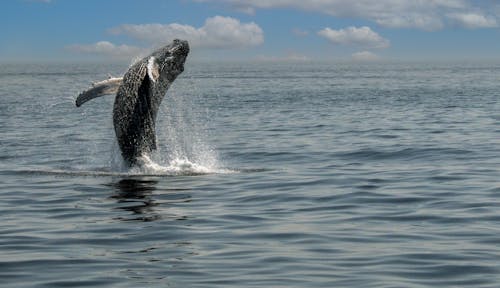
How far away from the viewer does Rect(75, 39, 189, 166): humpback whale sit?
63.2ft

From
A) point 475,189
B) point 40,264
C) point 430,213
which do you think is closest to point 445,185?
point 475,189

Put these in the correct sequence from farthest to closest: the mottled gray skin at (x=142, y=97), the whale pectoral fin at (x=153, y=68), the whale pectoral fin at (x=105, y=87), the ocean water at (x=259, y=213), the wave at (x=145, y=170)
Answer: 1. the wave at (x=145, y=170)
2. the whale pectoral fin at (x=105, y=87)
3. the mottled gray skin at (x=142, y=97)
4. the whale pectoral fin at (x=153, y=68)
5. the ocean water at (x=259, y=213)

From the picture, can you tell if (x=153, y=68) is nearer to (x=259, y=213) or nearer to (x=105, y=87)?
(x=105, y=87)

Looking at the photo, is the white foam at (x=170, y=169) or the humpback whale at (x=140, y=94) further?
the white foam at (x=170, y=169)

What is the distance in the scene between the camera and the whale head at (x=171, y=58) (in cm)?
1972

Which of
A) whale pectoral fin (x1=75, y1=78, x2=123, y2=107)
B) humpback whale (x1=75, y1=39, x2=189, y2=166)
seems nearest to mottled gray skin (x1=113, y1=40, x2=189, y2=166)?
humpback whale (x1=75, y1=39, x2=189, y2=166)

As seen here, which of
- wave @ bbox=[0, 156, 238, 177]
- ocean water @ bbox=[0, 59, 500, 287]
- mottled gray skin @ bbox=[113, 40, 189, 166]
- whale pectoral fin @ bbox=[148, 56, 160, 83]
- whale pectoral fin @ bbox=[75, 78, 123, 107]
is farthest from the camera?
wave @ bbox=[0, 156, 238, 177]

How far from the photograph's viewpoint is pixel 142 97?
63.8ft

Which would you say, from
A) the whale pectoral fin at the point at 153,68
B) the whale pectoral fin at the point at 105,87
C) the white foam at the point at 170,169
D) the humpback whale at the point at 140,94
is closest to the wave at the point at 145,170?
the white foam at the point at 170,169

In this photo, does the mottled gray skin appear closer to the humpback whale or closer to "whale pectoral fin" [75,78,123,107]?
the humpback whale

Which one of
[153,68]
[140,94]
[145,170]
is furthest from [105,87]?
[145,170]

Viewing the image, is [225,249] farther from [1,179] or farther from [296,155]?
[296,155]

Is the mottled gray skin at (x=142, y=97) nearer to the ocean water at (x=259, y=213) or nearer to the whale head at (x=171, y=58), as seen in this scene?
the whale head at (x=171, y=58)

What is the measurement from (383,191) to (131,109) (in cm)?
579
